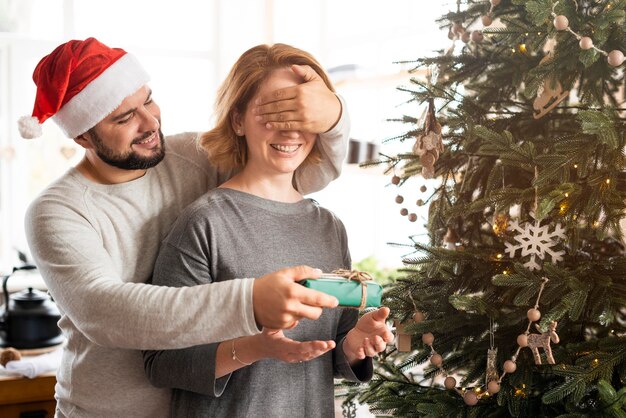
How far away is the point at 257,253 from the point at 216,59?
12.7ft

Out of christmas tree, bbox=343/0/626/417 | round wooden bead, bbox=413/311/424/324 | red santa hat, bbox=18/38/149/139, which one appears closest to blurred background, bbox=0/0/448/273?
christmas tree, bbox=343/0/626/417

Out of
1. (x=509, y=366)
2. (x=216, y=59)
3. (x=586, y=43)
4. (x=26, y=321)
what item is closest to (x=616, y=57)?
(x=586, y=43)

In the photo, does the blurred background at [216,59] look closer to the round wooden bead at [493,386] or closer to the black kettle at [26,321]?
the black kettle at [26,321]

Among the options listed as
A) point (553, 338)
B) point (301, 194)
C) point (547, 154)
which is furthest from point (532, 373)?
point (301, 194)

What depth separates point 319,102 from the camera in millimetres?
1456

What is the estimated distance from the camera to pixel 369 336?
1.45 metres

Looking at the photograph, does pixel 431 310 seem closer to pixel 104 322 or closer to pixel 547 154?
pixel 547 154

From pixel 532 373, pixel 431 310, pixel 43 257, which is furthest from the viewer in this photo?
pixel 431 310

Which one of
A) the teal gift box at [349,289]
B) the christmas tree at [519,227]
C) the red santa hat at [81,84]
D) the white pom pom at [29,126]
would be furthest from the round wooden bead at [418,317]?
the white pom pom at [29,126]

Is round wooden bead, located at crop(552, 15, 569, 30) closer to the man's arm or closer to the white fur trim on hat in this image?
the man's arm

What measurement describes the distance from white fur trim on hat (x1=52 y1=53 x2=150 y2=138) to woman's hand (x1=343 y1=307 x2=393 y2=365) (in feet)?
2.22

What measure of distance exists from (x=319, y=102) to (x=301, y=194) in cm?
29

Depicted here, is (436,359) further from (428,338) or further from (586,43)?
(586,43)

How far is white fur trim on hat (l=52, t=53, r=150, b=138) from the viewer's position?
1.49m
